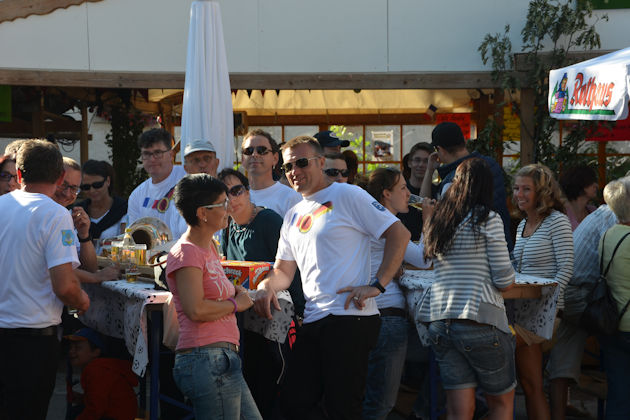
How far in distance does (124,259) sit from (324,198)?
151 centimetres

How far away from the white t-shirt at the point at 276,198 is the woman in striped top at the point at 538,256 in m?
1.41

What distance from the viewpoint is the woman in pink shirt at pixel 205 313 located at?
9.80 feet

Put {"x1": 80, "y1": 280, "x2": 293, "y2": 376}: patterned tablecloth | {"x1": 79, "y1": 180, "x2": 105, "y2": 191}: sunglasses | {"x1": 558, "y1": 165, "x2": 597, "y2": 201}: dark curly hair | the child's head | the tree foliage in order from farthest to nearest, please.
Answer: the tree foliage, {"x1": 558, "y1": 165, "x2": 597, "y2": 201}: dark curly hair, {"x1": 79, "y1": 180, "x2": 105, "y2": 191}: sunglasses, the child's head, {"x1": 80, "y1": 280, "x2": 293, "y2": 376}: patterned tablecloth

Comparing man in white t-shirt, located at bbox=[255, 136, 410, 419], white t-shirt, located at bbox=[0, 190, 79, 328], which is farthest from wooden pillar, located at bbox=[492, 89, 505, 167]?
white t-shirt, located at bbox=[0, 190, 79, 328]

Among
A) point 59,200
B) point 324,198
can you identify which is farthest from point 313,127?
point 324,198

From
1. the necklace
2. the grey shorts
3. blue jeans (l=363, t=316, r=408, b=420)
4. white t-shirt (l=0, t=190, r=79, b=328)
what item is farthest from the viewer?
the grey shorts

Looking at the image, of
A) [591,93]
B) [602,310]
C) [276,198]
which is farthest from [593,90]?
[276,198]

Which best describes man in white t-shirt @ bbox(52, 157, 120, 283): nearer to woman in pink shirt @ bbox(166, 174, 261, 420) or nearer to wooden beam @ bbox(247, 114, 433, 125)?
woman in pink shirt @ bbox(166, 174, 261, 420)

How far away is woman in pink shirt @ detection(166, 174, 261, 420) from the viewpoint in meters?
2.99

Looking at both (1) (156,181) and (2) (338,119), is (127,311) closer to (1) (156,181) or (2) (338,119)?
(1) (156,181)

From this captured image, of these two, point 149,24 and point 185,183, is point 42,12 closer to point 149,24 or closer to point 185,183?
point 149,24

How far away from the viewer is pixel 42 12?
8.59 metres

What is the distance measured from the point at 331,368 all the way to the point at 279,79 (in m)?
5.62

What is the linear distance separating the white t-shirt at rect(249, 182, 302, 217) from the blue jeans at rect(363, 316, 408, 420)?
3.29 feet
